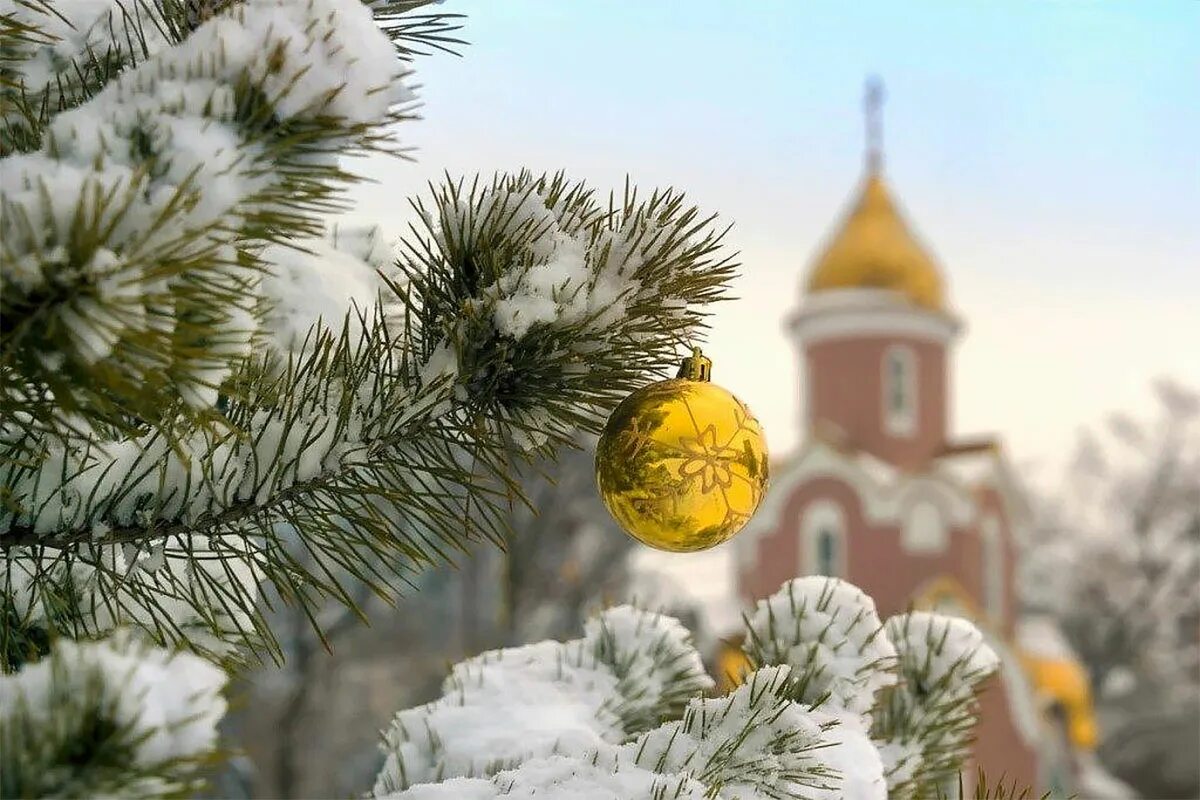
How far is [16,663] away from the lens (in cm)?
127

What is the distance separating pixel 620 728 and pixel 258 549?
0.58m

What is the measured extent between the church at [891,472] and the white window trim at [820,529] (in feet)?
0.05

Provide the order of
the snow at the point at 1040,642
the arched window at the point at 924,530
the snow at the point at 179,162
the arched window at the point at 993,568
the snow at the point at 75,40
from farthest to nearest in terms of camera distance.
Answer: the snow at the point at 1040,642 < the arched window at the point at 993,568 < the arched window at the point at 924,530 < the snow at the point at 75,40 < the snow at the point at 179,162

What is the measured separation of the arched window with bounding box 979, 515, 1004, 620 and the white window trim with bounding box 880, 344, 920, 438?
4.48 ft

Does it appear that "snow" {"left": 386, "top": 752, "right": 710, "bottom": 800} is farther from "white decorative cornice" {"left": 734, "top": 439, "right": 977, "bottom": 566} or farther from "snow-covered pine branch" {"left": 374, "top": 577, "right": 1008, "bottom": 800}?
"white decorative cornice" {"left": 734, "top": 439, "right": 977, "bottom": 566}

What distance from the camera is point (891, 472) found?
13828 mm

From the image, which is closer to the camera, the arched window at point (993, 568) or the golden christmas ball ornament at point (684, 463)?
the golden christmas ball ornament at point (684, 463)

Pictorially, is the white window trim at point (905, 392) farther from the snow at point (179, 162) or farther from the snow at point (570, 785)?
the snow at point (179, 162)

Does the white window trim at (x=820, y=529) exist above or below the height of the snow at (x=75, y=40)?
below

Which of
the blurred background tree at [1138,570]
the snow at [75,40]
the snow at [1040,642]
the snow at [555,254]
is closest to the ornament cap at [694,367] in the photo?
the snow at [555,254]

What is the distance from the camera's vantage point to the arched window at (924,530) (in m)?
13.4

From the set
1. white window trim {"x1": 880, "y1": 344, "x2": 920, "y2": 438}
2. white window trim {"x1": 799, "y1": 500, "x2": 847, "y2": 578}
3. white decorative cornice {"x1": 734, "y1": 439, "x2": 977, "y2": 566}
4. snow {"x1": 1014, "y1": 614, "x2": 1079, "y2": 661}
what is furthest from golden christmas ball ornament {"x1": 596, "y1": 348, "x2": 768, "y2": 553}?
snow {"x1": 1014, "y1": 614, "x2": 1079, "y2": 661}

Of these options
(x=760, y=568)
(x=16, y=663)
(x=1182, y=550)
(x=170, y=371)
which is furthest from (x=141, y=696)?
(x=1182, y=550)

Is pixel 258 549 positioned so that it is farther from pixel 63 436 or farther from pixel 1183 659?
pixel 1183 659
